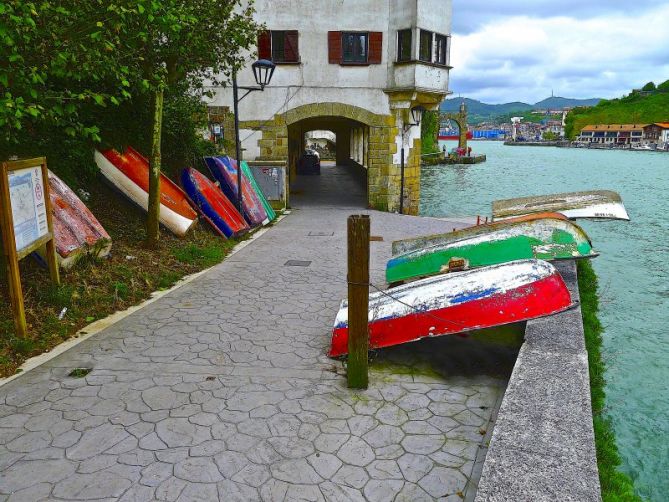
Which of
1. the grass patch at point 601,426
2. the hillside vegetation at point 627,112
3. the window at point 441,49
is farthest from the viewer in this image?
the hillside vegetation at point 627,112

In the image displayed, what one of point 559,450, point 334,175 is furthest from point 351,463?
point 334,175

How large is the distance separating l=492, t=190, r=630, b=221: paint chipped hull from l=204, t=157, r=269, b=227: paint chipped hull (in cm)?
603

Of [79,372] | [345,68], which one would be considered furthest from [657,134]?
[79,372]

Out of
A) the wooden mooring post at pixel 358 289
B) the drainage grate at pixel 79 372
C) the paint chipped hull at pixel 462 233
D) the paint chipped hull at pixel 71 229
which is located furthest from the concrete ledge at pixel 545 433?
the paint chipped hull at pixel 71 229

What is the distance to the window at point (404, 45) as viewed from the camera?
53.1ft

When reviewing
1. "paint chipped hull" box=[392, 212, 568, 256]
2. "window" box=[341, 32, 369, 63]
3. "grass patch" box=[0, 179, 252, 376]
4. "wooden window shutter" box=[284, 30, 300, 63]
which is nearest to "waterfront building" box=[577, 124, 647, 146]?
"window" box=[341, 32, 369, 63]

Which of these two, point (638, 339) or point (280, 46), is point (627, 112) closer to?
point (280, 46)

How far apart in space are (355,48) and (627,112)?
171 meters

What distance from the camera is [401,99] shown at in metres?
16.7

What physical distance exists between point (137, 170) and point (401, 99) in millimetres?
9737

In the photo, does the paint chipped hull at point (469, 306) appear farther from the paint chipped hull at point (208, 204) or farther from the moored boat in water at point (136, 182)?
the paint chipped hull at point (208, 204)

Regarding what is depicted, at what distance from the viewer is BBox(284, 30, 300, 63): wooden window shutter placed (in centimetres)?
1645

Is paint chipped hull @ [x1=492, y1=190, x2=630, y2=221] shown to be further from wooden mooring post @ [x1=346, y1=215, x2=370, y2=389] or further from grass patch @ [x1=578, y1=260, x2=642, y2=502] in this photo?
wooden mooring post @ [x1=346, y1=215, x2=370, y2=389]

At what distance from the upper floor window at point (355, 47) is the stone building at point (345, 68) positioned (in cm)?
3
